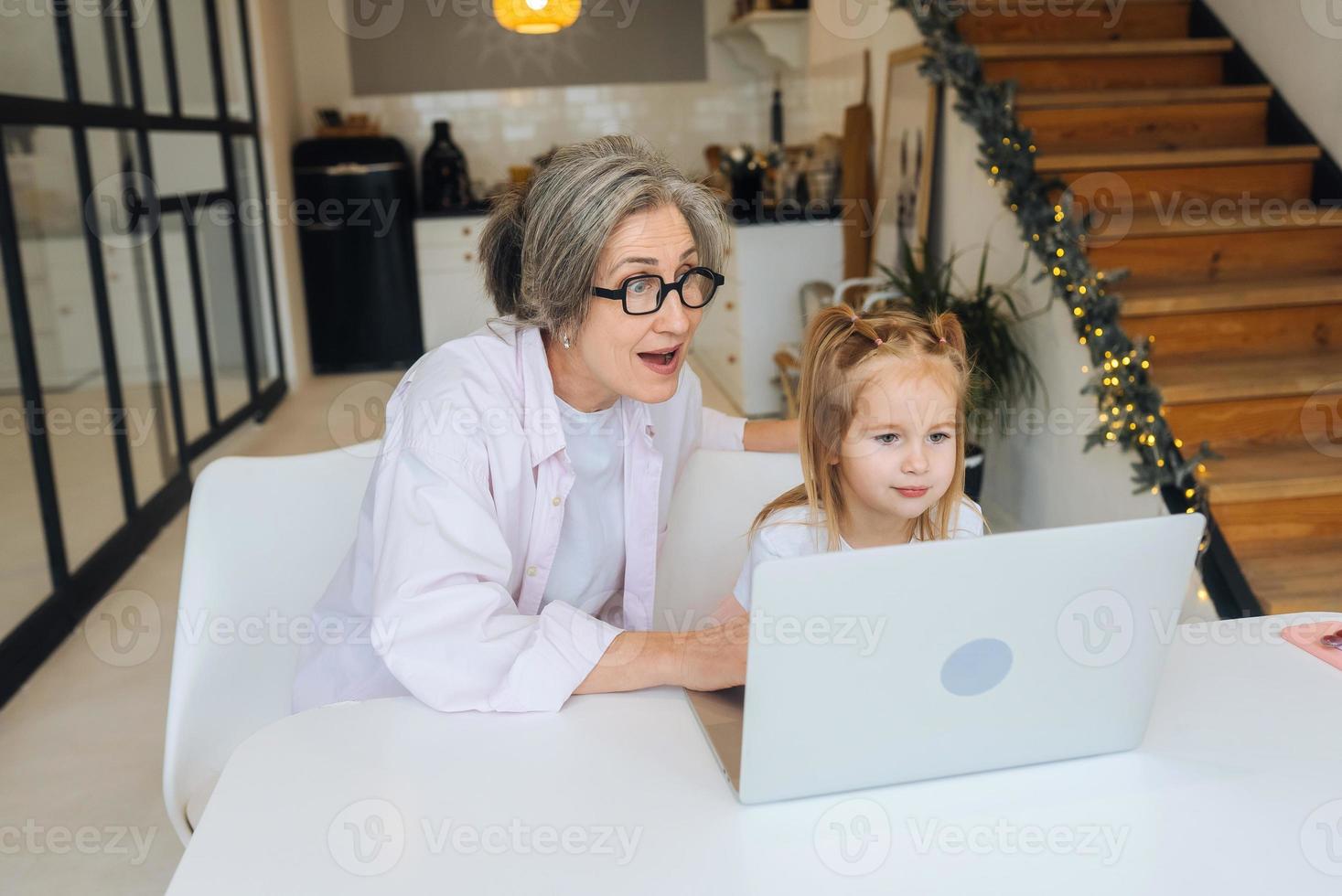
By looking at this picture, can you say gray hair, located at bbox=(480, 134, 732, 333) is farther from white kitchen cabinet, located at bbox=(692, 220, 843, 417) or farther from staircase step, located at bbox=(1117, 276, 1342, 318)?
white kitchen cabinet, located at bbox=(692, 220, 843, 417)

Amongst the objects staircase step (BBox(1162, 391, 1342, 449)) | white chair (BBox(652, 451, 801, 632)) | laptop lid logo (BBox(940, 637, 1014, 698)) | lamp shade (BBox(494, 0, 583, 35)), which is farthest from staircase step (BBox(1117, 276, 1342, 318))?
laptop lid logo (BBox(940, 637, 1014, 698))

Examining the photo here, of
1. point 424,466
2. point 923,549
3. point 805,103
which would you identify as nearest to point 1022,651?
point 923,549

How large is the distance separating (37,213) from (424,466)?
261 cm

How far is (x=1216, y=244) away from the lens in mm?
3475

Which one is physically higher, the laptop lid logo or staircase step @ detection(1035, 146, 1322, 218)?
staircase step @ detection(1035, 146, 1322, 218)

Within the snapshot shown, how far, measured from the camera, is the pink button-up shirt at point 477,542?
3.84 ft

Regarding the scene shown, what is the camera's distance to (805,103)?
6.56 metres

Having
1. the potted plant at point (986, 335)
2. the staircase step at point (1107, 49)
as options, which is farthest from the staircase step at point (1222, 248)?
the staircase step at point (1107, 49)

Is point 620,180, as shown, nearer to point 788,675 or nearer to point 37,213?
point 788,675

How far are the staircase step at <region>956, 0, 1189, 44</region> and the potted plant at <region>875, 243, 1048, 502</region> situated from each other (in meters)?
0.94

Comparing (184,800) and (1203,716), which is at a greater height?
(1203,716)

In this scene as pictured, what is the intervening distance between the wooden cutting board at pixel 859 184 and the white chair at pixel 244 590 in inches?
152

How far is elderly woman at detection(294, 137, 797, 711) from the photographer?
3.90ft

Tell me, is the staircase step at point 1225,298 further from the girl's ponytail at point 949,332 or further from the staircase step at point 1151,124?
the girl's ponytail at point 949,332
